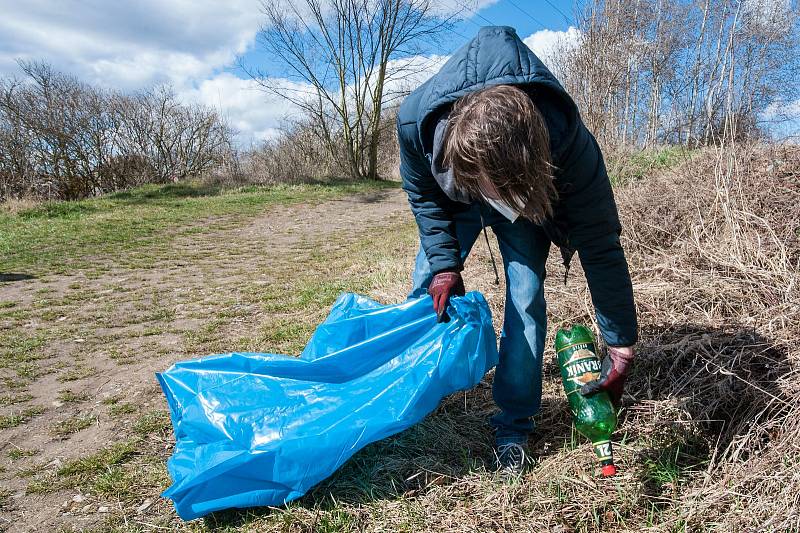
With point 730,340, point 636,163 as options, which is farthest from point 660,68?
point 730,340

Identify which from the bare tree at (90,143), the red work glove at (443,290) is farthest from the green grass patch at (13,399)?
the bare tree at (90,143)

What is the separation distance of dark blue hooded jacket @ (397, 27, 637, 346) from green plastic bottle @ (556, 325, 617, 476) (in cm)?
10

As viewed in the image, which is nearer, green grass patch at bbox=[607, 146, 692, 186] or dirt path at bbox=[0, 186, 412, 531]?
dirt path at bbox=[0, 186, 412, 531]

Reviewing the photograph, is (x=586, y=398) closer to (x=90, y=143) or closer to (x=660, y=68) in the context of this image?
(x=660, y=68)

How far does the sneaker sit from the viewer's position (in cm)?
182

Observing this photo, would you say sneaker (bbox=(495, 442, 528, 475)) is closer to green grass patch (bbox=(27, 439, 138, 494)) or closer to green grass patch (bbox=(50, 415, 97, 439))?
green grass patch (bbox=(27, 439, 138, 494))

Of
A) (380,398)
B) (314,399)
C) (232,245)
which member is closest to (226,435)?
(314,399)

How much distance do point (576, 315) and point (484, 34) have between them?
1.72 m

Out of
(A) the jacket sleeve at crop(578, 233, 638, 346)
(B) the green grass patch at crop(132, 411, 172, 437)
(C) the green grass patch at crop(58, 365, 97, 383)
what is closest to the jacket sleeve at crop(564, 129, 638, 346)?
(A) the jacket sleeve at crop(578, 233, 638, 346)

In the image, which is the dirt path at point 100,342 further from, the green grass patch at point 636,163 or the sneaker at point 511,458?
the green grass patch at point 636,163

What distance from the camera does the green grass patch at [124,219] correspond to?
7.24m

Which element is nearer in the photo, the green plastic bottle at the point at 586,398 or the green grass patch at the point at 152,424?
the green plastic bottle at the point at 586,398

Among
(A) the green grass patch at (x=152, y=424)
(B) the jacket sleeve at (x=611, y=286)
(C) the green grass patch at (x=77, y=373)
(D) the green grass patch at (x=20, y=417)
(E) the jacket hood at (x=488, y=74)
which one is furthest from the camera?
(C) the green grass patch at (x=77, y=373)

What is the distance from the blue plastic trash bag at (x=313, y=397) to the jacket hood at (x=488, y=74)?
2.41 feet
